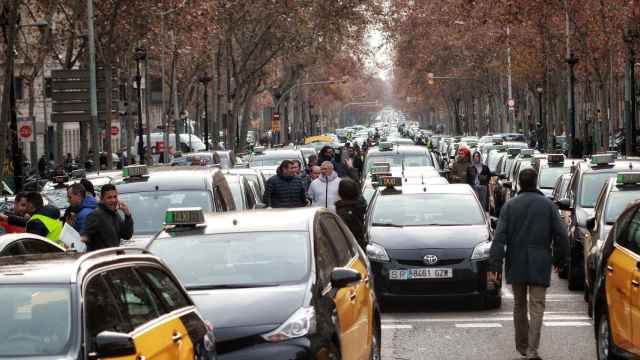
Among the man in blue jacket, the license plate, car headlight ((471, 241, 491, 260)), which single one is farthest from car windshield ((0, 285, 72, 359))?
car headlight ((471, 241, 491, 260))

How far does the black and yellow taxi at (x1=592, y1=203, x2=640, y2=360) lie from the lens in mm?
10641

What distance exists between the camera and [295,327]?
9.45 metres

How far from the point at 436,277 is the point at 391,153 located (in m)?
16.2

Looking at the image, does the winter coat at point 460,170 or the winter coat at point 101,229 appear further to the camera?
the winter coat at point 460,170

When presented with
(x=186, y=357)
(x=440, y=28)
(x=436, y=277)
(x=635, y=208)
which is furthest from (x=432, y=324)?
(x=440, y=28)

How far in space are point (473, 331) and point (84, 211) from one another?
4.18m

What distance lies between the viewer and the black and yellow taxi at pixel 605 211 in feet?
50.1

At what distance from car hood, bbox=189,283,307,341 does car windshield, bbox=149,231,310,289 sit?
0.23m

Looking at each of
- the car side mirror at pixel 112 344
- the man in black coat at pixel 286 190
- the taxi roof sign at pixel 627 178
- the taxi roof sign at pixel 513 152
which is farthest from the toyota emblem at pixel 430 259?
the taxi roof sign at pixel 513 152

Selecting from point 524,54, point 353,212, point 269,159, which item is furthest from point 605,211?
point 524,54

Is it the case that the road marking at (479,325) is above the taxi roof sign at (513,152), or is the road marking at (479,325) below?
below

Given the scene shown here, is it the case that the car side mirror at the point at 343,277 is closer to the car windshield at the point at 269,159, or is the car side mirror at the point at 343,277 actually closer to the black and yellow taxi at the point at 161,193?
the black and yellow taxi at the point at 161,193

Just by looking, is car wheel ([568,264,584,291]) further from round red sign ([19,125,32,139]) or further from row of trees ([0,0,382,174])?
row of trees ([0,0,382,174])

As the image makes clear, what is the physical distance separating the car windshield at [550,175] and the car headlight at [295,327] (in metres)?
19.2
